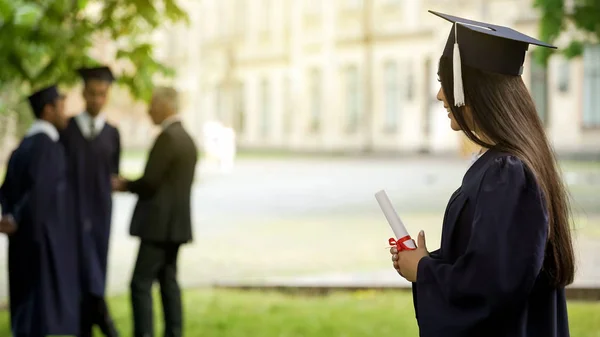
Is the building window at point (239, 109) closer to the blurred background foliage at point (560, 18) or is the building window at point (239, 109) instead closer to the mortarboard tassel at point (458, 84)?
the blurred background foliage at point (560, 18)

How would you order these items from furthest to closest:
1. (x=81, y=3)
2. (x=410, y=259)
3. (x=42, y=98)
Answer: (x=81, y=3) < (x=42, y=98) < (x=410, y=259)

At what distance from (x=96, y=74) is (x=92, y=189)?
2.67ft

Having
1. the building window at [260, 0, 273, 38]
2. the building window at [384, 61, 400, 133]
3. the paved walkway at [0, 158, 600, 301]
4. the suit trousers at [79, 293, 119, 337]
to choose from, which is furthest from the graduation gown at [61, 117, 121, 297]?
the building window at [260, 0, 273, 38]

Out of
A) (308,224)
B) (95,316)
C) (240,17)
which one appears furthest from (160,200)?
(240,17)

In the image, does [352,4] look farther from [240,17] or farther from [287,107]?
[240,17]

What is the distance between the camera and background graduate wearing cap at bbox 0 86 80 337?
731 centimetres

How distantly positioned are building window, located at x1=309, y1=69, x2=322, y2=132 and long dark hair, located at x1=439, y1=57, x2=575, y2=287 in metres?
50.8

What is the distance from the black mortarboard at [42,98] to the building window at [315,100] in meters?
46.7

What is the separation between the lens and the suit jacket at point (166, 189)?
24.0 ft

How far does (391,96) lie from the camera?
48.7 meters

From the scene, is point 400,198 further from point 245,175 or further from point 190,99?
point 190,99

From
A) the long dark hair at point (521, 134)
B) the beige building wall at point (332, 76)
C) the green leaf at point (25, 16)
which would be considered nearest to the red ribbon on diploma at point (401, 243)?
the long dark hair at point (521, 134)

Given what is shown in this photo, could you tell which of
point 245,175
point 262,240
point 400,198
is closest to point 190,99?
→ point 245,175

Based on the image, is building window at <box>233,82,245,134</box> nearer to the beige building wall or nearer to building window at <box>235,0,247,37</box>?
the beige building wall
